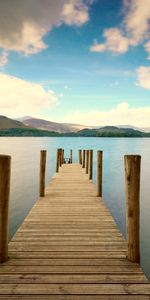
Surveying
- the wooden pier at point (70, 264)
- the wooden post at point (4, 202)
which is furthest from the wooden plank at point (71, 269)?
the wooden post at point (4, 202)

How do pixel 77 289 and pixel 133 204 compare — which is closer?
pixel 77 289

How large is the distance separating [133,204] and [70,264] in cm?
138

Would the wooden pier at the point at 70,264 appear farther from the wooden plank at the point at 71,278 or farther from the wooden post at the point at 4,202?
the wooden post at the point at 4,202

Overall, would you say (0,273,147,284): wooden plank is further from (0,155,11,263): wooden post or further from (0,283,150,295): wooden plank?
(0,155,11,263): wooden post

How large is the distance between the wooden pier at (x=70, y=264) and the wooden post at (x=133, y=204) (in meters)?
0.22

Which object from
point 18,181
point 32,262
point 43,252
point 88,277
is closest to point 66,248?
point 43,252

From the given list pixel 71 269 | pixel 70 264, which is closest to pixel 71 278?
pixel 71 269

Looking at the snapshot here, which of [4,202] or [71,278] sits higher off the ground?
[4,202]

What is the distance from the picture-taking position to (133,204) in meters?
3.74

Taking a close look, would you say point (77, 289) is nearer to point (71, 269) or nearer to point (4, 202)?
point (71, 269)

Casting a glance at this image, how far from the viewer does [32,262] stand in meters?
3.60

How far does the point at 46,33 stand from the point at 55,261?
36.8 meters

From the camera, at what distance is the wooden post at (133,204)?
3.68 meters

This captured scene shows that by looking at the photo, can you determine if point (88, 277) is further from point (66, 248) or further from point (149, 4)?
point (149, 4)
